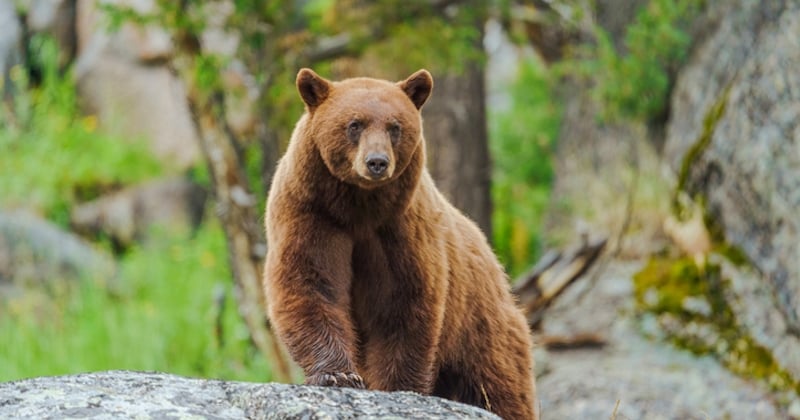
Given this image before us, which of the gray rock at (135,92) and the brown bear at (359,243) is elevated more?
the gray rock at (135,92)

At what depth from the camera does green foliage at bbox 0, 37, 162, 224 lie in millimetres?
12359

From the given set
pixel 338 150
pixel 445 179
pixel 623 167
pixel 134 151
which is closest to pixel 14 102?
pixel 134 151

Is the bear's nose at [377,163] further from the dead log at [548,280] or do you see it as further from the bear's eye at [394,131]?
the dead log at [548,280]

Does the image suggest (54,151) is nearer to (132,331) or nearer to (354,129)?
(132,331)

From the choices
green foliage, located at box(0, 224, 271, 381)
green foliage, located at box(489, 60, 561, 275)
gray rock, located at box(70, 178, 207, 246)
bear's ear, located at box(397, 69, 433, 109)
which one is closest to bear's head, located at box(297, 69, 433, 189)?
bear's ear, located at box(397, 69, 433, 109)

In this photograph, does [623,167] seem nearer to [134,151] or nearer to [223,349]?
[223,349]

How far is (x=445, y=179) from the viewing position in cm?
968

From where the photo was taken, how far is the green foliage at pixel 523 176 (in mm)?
11711

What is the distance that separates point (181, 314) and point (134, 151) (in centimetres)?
435

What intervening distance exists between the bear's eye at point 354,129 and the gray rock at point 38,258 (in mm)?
7338

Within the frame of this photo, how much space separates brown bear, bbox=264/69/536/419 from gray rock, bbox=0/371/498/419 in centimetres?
42

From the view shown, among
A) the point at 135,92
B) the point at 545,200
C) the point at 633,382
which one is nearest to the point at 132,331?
the point at 633,382

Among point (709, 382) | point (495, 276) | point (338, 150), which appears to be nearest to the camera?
point (338, 150)

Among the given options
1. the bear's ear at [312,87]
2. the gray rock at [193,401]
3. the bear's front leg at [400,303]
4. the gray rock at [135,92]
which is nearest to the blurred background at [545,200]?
the gray rock at [135,92]
